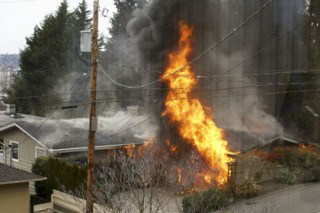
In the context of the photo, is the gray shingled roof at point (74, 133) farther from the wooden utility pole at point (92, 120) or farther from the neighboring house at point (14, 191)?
the wooden utility pole at point (92, 120)

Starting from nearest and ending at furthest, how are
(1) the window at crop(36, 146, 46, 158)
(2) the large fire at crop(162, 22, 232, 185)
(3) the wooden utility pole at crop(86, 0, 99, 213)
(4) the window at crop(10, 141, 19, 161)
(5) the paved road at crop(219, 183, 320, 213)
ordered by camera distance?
1. (3) the wooden utility pole at crop(86, 0, 99, 213)
2. (5) the paved road at crop(219, 183, 320, 213)
3. (2) the large fire at crop(162, 22, 232, 185)
4. (1) the window at crop(36, 146, 46, 158)
5. (4) the window at crop(10, 141, 19, 161)

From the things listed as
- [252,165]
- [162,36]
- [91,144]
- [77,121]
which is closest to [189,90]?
[162,36]

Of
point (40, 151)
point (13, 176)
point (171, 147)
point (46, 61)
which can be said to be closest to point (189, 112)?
point (171, 147)

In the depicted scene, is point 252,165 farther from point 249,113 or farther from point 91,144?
point 91,144

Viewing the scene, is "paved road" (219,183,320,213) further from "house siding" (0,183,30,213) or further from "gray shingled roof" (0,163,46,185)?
"house siding" (0,183,30,213)

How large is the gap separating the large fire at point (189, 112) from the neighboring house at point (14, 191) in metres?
6.83

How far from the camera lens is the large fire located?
18500mm

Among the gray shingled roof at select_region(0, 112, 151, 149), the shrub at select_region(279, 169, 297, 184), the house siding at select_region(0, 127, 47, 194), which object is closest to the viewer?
the shrub at select_region(279, 169, 297, 184)

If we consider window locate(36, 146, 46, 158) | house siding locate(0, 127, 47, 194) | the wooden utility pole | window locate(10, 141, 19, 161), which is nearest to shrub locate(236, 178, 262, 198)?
the wooden utility pole

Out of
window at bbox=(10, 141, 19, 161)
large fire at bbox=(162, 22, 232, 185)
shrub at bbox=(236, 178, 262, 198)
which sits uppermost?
large fire at bbox=(162, 22, 232, 185)

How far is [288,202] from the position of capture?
53.9 ft

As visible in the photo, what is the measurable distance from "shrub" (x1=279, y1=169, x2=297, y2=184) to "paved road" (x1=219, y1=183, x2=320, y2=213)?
40 centimetres

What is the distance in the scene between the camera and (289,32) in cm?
1973

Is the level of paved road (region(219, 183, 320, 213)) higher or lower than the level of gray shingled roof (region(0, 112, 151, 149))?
lower
